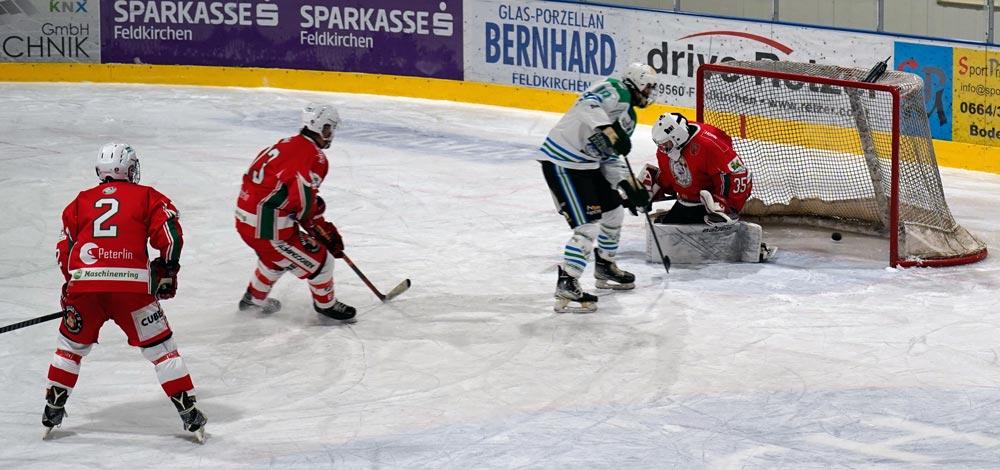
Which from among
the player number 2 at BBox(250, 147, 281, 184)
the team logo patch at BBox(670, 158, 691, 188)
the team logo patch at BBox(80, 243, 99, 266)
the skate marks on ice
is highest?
the player number 2 at BBox(250, 147, 281, 184)

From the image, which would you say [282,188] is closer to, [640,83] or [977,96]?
[640,83]

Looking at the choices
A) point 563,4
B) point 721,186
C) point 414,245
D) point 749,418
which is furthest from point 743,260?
point 563,4

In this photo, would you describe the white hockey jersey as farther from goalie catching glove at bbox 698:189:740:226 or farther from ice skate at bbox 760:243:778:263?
ice skate at bbox 760:243:778:263

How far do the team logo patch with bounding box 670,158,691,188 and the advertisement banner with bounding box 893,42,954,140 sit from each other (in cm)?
299

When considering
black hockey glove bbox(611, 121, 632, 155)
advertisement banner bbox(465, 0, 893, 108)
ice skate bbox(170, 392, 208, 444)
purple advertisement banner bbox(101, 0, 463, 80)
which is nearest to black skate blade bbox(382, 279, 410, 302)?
black hockey glove bbox(611, 121, 632, 155)

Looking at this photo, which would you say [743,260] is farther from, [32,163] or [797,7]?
[32,163]

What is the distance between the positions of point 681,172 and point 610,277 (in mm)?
931

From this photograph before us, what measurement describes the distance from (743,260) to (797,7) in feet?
14.0

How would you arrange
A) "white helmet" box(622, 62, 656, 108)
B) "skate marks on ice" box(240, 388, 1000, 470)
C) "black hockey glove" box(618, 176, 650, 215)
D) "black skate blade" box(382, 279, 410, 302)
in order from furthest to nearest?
"black skate blade" box(382, 279, 410, 302) < "black hockey glove" box(618, 176, 650, 215) < "white helmet" box(622, 62, 656, 108) < "skate marks on ice" box(240, 388, 1000, 470)

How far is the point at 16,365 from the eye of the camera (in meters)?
6.40

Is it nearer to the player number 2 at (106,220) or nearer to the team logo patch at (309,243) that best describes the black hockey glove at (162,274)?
the player number 2 at (106,220)

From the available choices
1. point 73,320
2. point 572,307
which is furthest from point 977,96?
point 73,320

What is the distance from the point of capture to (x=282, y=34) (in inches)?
565

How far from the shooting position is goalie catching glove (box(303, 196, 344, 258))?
687cm
